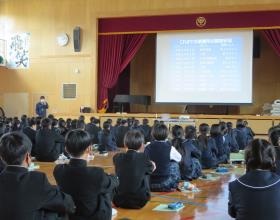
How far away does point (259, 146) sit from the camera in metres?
2.89

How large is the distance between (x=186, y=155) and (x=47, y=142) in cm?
264

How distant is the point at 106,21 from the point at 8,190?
40.6ft

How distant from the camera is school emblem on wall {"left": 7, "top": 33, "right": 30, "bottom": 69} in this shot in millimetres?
15445

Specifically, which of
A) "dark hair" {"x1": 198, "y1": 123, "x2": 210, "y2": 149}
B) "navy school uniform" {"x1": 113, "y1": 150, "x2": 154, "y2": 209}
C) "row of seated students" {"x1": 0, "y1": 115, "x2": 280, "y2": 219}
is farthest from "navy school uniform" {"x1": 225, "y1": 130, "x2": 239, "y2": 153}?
"navy school uniform" {"x1": 113, "y1": 150, "x2": 154, "y2": 209}

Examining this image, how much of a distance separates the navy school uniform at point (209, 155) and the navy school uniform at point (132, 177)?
2.99m

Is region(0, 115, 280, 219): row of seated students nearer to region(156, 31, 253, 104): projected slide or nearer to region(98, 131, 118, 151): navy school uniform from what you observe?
region(98, 131, 118, 151): navy school uniform

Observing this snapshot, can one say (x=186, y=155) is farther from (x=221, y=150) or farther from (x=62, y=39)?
(x=62, y=39)

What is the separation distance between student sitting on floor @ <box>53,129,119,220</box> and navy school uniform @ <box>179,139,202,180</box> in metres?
2.87

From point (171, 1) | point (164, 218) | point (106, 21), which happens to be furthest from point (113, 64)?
point (164, 218)

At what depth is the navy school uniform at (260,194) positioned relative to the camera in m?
2.90

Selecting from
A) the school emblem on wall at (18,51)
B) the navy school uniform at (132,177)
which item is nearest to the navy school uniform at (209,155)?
the navy school uniform at (132,177)

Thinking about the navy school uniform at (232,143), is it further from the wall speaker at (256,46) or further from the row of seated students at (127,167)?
the wall speaker at (256,46)

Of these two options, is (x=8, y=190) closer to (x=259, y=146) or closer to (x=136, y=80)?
(x=259, y=146)

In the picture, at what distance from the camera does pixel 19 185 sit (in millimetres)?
2584
